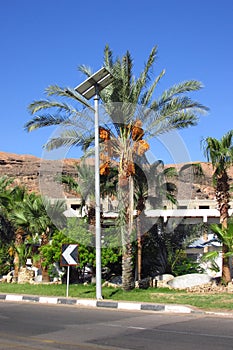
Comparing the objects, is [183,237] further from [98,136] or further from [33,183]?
[33,183]

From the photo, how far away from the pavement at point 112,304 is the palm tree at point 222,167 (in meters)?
5.43

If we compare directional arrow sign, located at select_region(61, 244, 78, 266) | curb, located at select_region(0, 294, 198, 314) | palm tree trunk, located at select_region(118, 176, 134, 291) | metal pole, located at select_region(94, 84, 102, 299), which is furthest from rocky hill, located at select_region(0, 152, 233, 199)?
curb, located at select_region(0, 294, 198, 314)

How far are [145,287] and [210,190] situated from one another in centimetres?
6778

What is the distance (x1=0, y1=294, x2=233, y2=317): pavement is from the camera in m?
13.9

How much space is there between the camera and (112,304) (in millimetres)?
15734

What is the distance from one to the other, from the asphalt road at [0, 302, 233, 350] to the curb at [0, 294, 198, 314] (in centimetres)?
61

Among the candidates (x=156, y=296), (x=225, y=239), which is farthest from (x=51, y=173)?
(x=156, y=296)

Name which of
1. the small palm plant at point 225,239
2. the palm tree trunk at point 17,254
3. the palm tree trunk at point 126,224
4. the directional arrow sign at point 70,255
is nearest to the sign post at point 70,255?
the directional arrow sign at point 70,255

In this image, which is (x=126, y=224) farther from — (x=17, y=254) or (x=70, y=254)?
(x=17, y=254)

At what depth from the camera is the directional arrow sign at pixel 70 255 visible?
60.2 ft

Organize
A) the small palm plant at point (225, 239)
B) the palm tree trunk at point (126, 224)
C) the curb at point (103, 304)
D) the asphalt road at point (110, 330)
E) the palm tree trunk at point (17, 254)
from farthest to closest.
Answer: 1. the palm tree trunk at point (17, 254)
2. the palm tree trunk at point (126, 224)
3. the small palm plant at point (225, 239)
4. the curb at point (103, 304)
5. the asphalt road at point (110, 330)

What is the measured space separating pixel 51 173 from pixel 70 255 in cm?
795

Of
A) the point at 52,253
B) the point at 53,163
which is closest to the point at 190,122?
the point at 53,163

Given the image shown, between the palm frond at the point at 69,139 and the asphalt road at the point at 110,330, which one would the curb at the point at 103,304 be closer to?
the asphalt road at the point at 110,330
